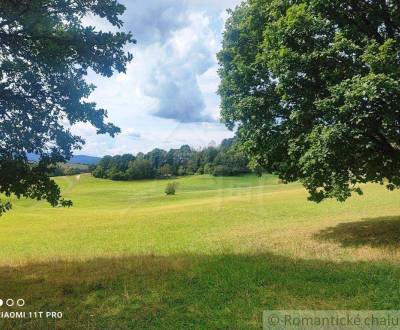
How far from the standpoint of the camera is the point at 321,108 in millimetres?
16891

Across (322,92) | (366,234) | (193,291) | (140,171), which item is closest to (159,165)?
(140,171)

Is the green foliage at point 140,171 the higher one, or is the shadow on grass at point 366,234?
the green foliage at point 140,171

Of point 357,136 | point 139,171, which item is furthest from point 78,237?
point 139,171

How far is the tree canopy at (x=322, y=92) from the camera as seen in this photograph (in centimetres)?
1622

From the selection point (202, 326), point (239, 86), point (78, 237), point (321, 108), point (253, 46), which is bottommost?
point (78, 237)

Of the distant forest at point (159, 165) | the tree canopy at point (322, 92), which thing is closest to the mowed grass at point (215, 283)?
the tree canopy at point (322, 92)

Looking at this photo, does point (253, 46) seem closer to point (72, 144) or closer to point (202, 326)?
point (72, 144)

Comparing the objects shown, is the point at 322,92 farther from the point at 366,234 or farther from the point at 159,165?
the point at 159,165

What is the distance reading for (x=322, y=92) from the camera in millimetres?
18359

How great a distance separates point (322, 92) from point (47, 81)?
477 inches

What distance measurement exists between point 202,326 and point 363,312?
4181mm

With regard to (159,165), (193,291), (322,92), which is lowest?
(193,291)

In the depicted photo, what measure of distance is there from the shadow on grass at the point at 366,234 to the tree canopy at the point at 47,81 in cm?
1382

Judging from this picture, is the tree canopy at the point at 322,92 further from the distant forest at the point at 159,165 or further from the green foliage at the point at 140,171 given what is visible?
the green foliage at the point at 140,171
